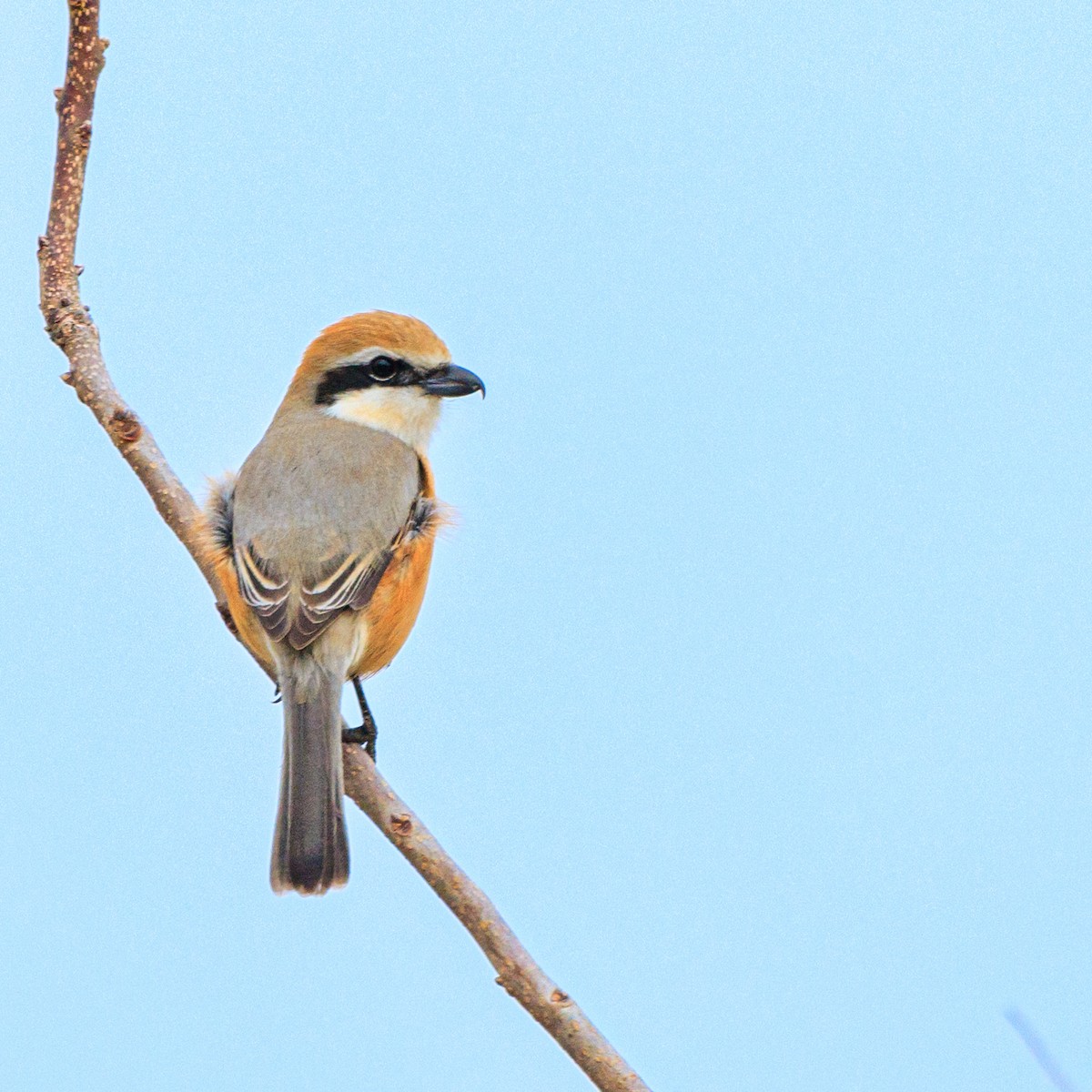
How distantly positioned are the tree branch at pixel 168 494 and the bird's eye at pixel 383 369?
2.21 feet

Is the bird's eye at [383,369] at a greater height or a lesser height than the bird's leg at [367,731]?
greater

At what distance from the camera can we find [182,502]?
2.81 meters

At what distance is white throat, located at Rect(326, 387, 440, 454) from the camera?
329 centimetres

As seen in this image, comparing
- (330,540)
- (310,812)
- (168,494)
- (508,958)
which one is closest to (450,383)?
(330,540)

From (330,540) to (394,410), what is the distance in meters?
0.63

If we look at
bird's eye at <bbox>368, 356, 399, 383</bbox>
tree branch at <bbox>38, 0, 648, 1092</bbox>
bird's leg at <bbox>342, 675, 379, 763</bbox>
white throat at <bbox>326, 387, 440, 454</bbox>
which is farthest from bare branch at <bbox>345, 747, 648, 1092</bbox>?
bird's eye at <bbox>368, 356, 399, 383</bbox>

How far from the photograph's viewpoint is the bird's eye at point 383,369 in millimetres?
3305

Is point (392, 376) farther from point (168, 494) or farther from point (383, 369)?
point (168, 494)

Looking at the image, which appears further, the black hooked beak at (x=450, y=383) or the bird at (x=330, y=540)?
the black hooked beak at (x=450, y=383)

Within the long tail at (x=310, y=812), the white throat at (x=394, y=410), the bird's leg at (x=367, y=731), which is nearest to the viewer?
the long tail at (x=310, y=812)

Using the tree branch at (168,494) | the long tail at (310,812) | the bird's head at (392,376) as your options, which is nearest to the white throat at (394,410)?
the bird's head at (392,376)

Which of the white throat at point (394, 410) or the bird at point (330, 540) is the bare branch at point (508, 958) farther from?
the white throat at point (394, 410)

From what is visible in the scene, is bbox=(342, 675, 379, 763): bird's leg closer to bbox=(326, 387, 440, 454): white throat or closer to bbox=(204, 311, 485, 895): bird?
bbox=(204, 311, 485, 895): bird

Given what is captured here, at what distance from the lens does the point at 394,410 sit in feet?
10.8
